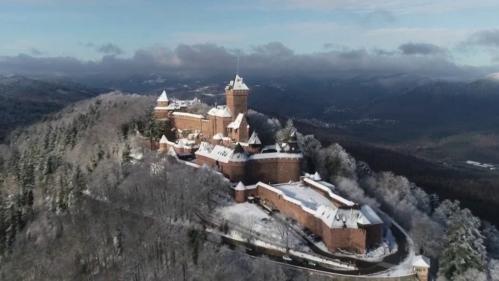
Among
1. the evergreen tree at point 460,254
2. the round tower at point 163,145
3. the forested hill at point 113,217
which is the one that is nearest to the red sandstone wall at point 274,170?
the forested hill at point 113,217

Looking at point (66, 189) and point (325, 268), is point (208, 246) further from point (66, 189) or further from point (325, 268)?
point (66, 189)

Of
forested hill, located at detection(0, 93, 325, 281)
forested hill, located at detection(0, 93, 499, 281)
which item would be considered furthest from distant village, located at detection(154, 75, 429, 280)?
forested hill, located at detection(0, 93, 325, 281)

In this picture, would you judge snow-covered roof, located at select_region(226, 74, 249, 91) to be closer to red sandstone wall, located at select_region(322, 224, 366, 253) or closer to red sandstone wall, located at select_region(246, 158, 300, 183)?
→ red sandstone wall, located at select_region(246, 158, 300, 183)

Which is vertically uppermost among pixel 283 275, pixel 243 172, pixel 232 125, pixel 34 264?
pixel 232 125

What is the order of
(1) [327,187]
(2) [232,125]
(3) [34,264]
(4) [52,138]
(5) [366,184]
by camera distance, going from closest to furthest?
(3) [34,264]
(1) [327,187]
(2) [232,125]
(5) [366,184]
(4) [52,138]

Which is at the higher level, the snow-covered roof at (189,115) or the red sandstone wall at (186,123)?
the snow-covered roof at (189,115)

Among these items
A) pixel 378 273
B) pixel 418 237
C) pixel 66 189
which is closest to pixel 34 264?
pixel 66 189

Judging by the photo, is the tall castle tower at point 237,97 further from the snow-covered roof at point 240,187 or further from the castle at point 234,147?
the snow-covered roof at point 240,187
